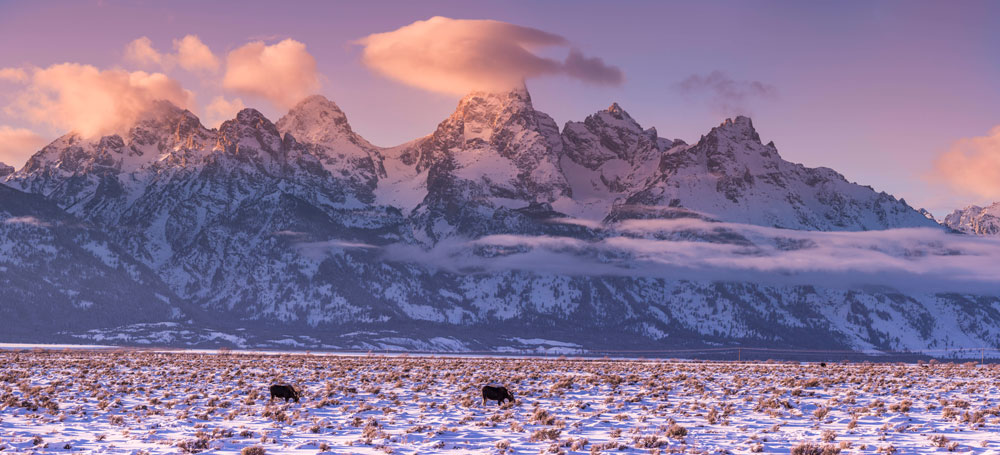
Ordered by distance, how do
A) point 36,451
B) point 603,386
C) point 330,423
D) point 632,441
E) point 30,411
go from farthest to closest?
1. point 603,386
2. point 30,411
3. point 330,423
4. point 632,441
5. point 36,451

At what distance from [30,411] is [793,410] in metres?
31.7

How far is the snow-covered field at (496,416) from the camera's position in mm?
34625

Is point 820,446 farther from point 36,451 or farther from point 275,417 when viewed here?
point 36,451

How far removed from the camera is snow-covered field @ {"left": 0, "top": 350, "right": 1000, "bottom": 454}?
1363 inches

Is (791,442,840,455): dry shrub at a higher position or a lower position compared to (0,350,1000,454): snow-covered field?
lower

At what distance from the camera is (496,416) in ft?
138

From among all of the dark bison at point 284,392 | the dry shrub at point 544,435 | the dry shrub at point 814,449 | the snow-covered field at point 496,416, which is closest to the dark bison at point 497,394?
the snow-covered field at point 496,416

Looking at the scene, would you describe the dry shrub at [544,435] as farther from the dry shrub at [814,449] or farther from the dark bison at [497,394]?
the dark bison at [497,394]

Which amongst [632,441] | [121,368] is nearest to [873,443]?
[632,441]

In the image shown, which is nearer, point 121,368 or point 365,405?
point 365,405

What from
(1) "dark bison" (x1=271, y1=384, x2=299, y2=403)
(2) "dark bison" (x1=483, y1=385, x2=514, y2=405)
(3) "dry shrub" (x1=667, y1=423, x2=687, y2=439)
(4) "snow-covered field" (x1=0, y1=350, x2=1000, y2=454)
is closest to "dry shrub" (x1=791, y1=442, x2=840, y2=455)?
(4) "snow-covered field" (x1=0, y1=350, x2=1000, y2=454)

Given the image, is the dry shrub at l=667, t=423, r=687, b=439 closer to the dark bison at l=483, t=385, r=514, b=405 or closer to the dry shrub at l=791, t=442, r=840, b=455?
the dry shrub at l=791, t=442, r=840, b=455

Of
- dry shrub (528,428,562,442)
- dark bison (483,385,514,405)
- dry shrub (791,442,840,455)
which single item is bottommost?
dry shrub (791,442,840,455)

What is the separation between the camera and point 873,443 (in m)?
34.8
